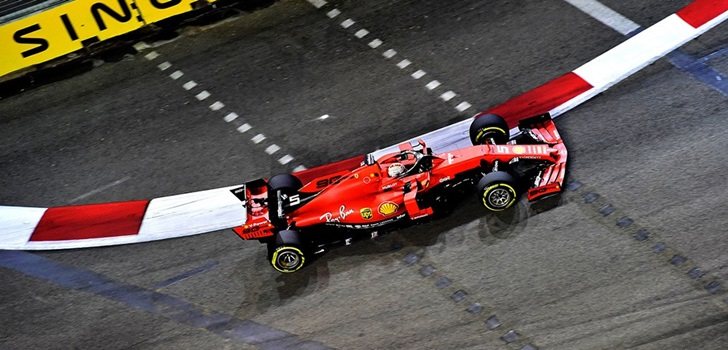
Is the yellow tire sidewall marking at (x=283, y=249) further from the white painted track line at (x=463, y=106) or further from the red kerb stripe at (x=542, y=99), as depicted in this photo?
the red kerb stripe at (x=542, y=99)

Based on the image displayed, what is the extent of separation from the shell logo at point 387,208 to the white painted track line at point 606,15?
3975 mm

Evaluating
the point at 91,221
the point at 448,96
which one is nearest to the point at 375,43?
the point at 448,96

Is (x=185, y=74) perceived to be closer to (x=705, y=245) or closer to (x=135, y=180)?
(x=135, y=180)

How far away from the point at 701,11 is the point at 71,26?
25.5ft

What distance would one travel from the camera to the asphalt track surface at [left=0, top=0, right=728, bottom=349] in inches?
374

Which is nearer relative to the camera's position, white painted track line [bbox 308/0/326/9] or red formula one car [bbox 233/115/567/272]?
red formula one car [bbox 233/115/567/272]

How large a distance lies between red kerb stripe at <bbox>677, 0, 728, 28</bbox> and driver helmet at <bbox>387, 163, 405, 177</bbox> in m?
4.31

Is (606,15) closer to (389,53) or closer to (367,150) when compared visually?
(389,53)

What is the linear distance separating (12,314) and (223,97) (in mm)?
3635

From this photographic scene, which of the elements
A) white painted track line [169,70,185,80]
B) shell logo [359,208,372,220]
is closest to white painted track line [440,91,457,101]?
shell logo [359,208,372,220]

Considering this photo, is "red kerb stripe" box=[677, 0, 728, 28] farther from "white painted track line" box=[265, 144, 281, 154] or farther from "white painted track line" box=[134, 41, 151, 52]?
"white painted track line" box=[134, 41, 151, 52]

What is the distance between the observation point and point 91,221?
36.7ft

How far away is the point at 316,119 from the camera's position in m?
11.9

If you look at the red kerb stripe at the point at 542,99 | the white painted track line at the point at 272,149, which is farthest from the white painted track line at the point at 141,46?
the red kerb stripe at the point at 542,99
